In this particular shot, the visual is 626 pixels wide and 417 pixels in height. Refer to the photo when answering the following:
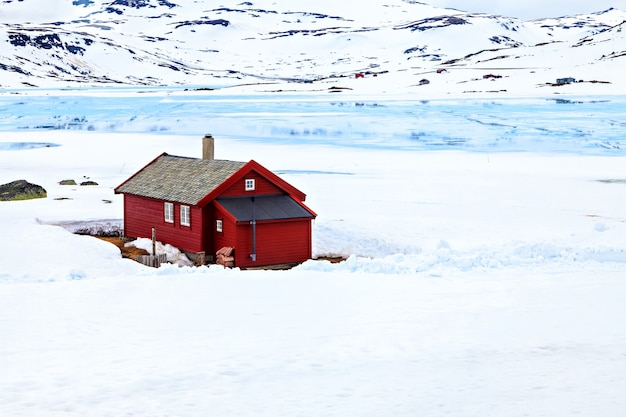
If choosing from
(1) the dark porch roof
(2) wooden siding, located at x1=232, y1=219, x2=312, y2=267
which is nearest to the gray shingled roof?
(1) the dark porch roof

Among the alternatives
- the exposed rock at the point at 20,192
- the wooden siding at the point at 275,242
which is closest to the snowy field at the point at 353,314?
the exposed rock at the point at 20,192

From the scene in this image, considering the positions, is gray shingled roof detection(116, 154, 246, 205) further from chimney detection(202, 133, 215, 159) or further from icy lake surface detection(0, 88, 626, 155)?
icy lake surface detection(0, 88, 626, 155)

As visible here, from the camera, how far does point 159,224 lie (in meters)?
29.7

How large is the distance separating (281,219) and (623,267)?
9.64m

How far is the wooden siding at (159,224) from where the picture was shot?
27.9m

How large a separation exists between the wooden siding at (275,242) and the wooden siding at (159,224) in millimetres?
1550

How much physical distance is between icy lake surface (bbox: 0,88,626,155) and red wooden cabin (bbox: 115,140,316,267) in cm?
3588

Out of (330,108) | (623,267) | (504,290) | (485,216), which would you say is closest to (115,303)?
(504,290)

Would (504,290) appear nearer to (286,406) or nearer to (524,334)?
(524,334)

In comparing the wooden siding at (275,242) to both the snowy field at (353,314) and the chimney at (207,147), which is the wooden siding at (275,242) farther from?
the chimney at (207,147)

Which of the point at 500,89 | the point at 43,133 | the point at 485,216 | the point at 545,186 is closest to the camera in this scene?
the point at 485,216

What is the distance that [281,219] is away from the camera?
27328 millimetres

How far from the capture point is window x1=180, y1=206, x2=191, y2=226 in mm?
28359

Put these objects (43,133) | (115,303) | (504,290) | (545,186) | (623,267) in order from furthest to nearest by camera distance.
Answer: (43,133)
(545,186)
(623,267)
(504,290)
(115,303)
